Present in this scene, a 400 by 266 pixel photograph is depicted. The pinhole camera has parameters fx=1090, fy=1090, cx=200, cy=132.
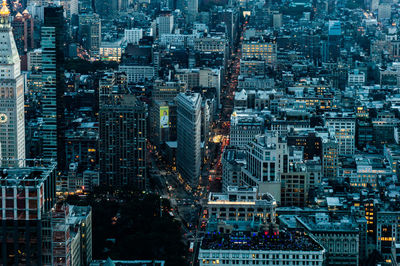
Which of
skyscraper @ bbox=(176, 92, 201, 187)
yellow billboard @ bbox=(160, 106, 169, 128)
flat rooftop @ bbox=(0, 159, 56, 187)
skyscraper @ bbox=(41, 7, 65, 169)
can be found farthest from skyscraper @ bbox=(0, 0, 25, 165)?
flat rooftop @ bbox=(0, 159, 56, 187)

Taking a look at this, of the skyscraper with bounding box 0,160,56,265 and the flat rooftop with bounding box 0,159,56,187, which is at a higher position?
the flat rooftop with bounding box 0,159,56,187

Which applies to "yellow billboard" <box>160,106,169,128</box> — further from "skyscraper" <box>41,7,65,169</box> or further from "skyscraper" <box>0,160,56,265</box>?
"skyscraper" <box>0,160,56,265</box>

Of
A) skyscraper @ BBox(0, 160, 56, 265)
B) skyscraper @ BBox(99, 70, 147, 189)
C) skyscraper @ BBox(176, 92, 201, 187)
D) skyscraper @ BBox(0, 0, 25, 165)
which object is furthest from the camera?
skyscraper @ BBox(176, 92, 201, 187)

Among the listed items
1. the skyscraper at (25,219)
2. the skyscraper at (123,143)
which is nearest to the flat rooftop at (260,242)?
the skyscraper at (25,219)

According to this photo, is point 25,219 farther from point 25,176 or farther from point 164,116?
point 164,116

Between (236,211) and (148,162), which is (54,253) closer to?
(236,211)

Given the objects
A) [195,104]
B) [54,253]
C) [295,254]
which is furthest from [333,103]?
[54,253]
